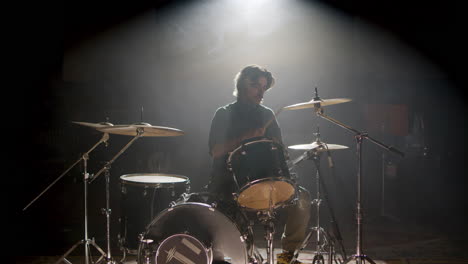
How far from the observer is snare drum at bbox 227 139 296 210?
2.70 metres

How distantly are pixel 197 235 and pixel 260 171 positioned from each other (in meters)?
0.74

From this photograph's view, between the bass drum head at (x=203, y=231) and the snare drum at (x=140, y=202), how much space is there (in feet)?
1.17

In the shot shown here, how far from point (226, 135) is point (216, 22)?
2.95m

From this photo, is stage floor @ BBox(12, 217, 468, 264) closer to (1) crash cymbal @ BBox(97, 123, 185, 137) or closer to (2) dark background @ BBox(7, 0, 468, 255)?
(2) dark background @ BBox(7, 0, 468, 255)

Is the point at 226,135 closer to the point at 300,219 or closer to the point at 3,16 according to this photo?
the point at 300,219

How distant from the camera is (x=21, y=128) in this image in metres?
5.73

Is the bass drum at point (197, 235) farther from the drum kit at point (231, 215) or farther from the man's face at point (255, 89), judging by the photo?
the man's face at point (255, 89)

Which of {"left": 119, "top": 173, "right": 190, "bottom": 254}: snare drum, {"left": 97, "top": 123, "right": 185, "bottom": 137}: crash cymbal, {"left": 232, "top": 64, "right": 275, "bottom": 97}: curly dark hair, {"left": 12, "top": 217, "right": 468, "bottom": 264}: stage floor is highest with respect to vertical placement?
{"left": 232, "top": 64, "right": 275, "bottom": 97}: curly dark hair

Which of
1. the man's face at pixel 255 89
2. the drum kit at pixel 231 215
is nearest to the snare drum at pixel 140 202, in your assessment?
the drum kit at pixel 231 215

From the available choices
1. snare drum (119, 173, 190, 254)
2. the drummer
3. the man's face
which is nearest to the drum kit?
snare drum (119, 173, 190, 254)

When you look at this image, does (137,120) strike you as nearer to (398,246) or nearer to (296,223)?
(296,223)

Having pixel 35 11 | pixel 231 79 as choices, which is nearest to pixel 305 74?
pixel 231 79

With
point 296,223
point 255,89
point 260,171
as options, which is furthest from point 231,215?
point 255,89

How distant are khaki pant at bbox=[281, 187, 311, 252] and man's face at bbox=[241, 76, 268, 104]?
95 centimetres
